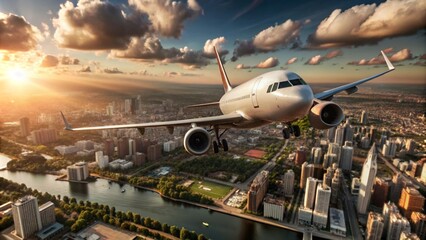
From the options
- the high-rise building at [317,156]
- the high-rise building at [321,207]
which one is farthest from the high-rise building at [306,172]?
the high-rise building at [317,156]

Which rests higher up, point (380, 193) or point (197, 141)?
point (197, 141)

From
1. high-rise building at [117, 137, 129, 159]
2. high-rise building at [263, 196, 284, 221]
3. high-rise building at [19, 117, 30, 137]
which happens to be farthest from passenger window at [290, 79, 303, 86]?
high-rise building at [19, 117, 30, 137]

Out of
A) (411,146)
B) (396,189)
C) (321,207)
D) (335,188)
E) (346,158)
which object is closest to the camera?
(321,207)

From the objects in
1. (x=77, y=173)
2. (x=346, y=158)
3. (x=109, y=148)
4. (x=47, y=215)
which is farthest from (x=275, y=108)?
(x=109, y=148)

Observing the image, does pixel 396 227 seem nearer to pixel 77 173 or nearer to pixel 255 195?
pixel 255 195

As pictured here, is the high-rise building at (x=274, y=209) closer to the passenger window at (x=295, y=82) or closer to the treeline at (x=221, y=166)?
the treeline at (x=221, y=166)

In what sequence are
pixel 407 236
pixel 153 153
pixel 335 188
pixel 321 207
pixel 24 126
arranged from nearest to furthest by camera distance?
1. pixel 407 236
2. pixel 321 207
3. pixel 335 188
4. pixel 153 153
5. pixel 24 126
